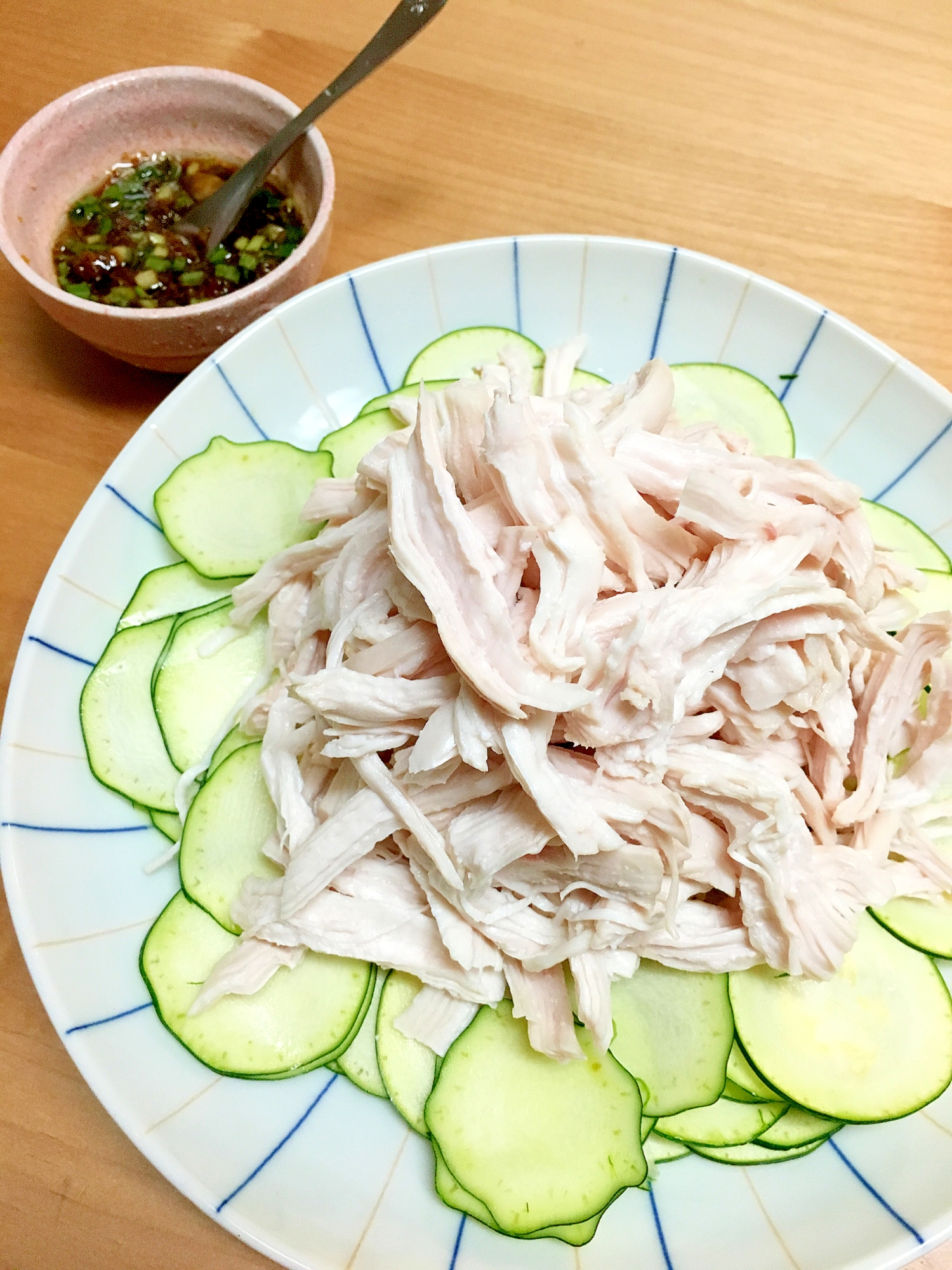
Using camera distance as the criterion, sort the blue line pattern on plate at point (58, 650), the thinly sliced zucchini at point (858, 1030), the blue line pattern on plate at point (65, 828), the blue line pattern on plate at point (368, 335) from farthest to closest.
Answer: the blue line pattern on plate at point (368, 335) < the blue line pattern on plate at point (58, 650) < the blue line pattern on plate at point (65, 828) < the thinly sliced zucchini at point (858, 1030)

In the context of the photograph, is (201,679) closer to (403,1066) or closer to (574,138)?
(403,1066)

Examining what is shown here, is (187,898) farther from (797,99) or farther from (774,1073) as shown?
(797,99)

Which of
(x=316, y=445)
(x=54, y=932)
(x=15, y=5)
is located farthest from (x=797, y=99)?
(x=54, y=932)

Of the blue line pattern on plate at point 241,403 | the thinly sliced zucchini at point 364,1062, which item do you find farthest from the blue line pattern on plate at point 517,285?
the thinly sliced zucchini at point 364,1062

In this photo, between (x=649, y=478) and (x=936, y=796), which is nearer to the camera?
(x=649, y=478)

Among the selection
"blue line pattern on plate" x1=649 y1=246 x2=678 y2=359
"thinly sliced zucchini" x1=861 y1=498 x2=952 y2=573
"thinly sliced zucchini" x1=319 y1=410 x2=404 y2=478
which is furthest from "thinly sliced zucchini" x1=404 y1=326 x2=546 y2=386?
"thinly sliced zucchini" x1=861 y1=498 x2=952 y2=573

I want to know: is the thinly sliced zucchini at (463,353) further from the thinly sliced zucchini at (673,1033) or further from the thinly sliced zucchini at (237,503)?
the thinly sliced zucchini at (673,1033)

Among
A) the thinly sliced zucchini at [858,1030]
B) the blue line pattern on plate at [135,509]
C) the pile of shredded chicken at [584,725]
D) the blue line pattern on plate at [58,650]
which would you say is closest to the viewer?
the pile of shredded chicken at [584,725]
